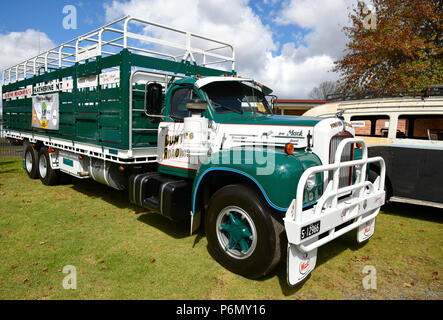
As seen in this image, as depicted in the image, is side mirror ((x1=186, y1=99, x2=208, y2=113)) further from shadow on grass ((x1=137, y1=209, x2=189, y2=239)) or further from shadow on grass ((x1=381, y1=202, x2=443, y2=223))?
shadow on grass ((x1=381, y1=202, x2=443, y2=223))

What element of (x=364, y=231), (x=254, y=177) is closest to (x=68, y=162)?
(x=254, y=177)

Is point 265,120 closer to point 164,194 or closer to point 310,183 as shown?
point 310,183

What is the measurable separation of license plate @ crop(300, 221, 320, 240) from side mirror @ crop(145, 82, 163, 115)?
3022 mm

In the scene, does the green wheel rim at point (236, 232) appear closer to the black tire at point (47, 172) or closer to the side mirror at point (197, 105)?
the side mirror at point (197, 105)

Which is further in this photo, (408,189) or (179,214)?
(408,189)

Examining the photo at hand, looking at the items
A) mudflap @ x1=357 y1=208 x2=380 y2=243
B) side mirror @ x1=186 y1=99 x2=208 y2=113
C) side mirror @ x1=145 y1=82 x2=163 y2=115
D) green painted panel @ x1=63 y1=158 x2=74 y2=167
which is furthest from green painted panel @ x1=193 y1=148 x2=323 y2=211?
green painted panel @ x1=63 y1=158 x2=74 y2=167

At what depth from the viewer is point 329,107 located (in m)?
7.59

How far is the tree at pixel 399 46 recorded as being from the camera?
39.1 feet

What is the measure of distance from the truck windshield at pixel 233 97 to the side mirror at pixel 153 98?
0.77m

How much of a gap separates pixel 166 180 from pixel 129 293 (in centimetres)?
189

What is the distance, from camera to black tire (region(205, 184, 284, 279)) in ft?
10.6

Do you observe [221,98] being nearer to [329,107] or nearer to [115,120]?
[115,120]

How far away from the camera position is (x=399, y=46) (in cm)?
1193
